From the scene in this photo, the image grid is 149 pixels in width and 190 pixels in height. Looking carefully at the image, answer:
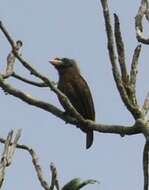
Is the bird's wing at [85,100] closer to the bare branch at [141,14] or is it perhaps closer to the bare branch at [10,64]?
the bare branch at [10,64]

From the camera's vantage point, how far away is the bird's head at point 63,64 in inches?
286

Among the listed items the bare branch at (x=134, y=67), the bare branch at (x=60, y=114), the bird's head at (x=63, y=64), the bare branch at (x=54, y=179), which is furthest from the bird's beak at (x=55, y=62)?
the bare branch at (x=54, y=179)

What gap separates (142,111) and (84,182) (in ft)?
2.59

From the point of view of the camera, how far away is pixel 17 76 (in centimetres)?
421

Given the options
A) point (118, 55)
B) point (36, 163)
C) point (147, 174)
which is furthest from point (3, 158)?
point (118, 55)

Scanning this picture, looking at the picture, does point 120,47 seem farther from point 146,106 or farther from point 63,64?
point 63,64

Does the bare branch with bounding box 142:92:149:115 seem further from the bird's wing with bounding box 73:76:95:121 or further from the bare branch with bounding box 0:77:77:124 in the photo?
the bird's wing with bounding box 73:76:95:121

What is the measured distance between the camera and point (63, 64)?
734cm

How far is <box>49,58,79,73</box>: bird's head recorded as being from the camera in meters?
7.26

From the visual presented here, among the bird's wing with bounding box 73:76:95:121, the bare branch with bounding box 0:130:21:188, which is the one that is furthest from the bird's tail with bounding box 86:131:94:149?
the bare branch with bounding box 0:130:21:188

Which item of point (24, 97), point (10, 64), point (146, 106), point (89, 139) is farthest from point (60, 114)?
point (89, 139)

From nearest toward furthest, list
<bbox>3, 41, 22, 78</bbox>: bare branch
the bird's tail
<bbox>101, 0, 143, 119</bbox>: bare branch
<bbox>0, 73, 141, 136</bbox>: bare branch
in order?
<bbox>101, 0, 143, 119</bbox>: bare branch < <bbox>0, 73, 141, 136</bbox>: bare branch < <bbox>3, 41, 22, 78</bbox>: bare branch < the bird's tail

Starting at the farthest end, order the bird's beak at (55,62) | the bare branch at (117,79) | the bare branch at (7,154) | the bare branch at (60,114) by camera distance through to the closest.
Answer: the bird's beak at (55,62) < the bare branch at (60,114) < the bare branch at (117,79) < the bare branch at (7,154)

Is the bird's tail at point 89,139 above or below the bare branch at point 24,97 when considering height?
below
